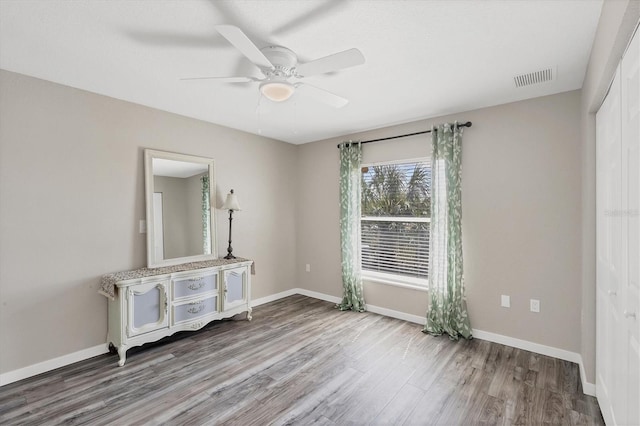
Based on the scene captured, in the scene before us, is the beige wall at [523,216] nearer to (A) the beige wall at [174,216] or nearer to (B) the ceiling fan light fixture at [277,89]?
(B) the ceiling fan light fixture at [277,89]

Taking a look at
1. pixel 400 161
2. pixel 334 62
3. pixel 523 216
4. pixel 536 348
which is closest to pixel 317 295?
pixel 400 161

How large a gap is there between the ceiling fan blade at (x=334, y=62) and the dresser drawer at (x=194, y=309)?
8.53ft

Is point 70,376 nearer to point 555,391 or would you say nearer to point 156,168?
point 156,168

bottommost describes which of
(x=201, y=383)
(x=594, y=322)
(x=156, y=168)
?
(x=201, y=383)

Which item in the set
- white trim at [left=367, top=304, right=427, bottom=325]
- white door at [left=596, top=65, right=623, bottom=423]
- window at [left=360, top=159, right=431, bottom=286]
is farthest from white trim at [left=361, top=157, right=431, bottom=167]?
white trim at [left=367, top=304, right=427, bottom=325]

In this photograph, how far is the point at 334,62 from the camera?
1.84 metres

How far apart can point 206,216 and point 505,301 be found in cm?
354

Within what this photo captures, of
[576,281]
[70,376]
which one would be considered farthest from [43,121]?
[576,281]

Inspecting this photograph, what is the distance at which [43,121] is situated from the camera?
256cm

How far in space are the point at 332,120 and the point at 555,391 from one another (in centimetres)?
335

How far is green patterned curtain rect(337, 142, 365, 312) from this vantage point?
13.7 ft

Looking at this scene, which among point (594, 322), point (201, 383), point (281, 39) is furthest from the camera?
point (201, 383)

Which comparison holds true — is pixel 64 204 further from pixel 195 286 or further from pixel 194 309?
pixel 194 309

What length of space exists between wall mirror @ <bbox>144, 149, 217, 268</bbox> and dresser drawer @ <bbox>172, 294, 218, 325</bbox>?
1.71 ft
